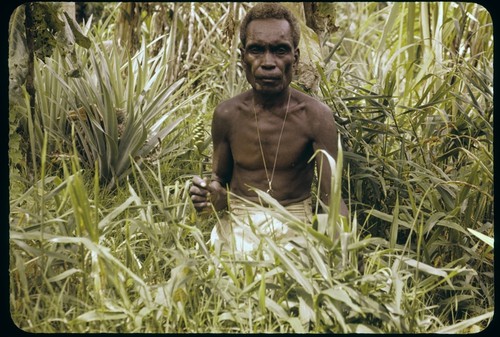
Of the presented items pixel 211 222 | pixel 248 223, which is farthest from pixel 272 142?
pixel 211 222

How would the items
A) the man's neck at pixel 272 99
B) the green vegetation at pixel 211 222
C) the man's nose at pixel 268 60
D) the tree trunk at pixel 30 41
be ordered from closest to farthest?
1. the green vegetation at pixel 211 222
2. the man's nose at pixel 268 60
3. the man's neck at pixel 272 99
4. the tree trunk at pixel 30 41

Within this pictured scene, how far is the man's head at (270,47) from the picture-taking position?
2.42 metres

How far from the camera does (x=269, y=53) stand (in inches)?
95.6

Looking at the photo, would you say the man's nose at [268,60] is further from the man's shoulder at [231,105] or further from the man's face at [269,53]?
the man's shoulder at [231,105]

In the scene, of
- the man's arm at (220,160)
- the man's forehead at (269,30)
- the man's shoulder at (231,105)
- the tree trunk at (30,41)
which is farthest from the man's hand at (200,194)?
the tree trunk at (30,41)

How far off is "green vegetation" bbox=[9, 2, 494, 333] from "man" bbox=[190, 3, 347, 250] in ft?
0.51

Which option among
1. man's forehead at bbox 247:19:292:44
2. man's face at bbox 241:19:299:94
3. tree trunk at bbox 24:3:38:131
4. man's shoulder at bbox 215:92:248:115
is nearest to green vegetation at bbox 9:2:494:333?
tree trunk at bbox 24:3:38:131

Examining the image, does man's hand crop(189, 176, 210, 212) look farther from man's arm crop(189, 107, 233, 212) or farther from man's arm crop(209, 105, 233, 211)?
man's arm crop(209, 105, 233, 211)

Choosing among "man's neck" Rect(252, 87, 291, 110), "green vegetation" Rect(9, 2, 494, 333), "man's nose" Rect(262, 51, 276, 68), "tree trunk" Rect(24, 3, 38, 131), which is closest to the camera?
"green vegetation" Rect(9, 2, 494, 333)

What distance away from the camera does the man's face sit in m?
2.42

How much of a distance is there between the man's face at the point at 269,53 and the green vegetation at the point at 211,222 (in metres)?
0.44

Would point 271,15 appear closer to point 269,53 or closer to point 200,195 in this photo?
point 269,53

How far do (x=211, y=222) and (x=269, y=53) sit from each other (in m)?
0.85

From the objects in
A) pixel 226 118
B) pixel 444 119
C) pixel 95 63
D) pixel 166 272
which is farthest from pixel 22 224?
pixel 444 119
